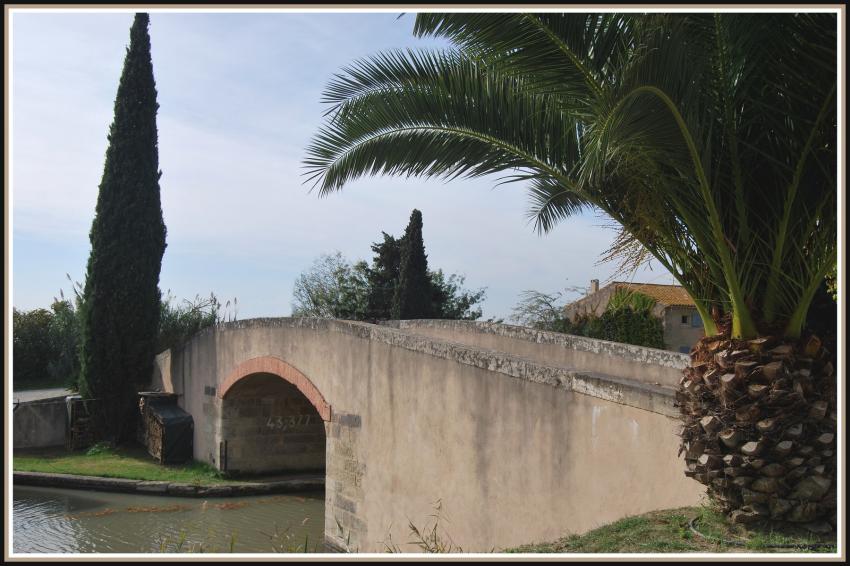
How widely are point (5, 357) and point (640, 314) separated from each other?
13.8 meters

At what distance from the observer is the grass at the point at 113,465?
1470cm

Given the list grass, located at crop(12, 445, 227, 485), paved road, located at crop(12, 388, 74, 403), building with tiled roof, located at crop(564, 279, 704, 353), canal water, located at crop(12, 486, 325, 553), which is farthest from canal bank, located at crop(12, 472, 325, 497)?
building with tiled roof, located at crop(564, 279, 704, 353)

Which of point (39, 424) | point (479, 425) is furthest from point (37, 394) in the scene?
point (479, 425)

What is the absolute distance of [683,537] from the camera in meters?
4.60

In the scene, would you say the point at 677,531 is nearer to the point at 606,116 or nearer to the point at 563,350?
the point at 606,116

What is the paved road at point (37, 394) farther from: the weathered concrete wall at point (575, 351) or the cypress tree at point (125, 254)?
the weathered concrete wall at point (575, 351)

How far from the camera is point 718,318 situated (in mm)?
4867

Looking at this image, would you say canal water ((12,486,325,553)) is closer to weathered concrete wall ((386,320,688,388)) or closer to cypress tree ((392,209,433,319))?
weathered concrete wall ((386,320,688,388))

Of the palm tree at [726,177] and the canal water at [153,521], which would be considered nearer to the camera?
the palm tree at [726,177]

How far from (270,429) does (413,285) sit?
26.0 feet

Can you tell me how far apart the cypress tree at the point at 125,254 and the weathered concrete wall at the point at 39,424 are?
1.46 m

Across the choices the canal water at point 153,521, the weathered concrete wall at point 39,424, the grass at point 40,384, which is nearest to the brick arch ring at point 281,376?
the canal water at point 153,521

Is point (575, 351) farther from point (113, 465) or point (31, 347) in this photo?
point (31, 347)

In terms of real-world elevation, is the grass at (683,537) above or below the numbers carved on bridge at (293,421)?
above
